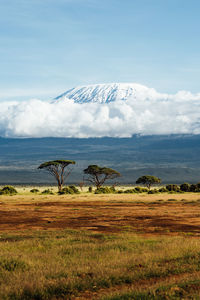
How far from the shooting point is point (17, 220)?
2658 cm

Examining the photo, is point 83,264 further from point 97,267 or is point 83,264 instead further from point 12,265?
point 12,265

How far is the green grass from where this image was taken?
29.4 feet

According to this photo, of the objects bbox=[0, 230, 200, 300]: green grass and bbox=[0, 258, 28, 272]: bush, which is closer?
bbox=[0, 230, 200, 300]: green grass

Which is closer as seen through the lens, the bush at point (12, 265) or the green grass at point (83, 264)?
the green grass at point (83, 264)

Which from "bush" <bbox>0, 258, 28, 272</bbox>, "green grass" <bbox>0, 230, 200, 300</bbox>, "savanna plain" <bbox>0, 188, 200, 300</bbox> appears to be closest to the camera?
"savanna plain" <bbox>0, 188, 200, 300</bbox>

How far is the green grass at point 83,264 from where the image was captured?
29.4ft

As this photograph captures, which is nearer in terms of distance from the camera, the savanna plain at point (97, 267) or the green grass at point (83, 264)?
the savanna plain at point (97, 267)

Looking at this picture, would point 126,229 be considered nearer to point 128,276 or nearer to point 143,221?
point 143,221

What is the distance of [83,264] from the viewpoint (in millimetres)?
11289

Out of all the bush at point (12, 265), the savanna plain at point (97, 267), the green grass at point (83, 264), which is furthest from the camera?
the bush at point (12, 265)

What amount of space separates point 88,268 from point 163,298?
3.32 m

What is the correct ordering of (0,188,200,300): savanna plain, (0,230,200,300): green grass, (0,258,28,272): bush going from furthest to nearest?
(0,258,28,272): bush → (0,230,200,300): green grass → (0,188,200,300): savanna plain

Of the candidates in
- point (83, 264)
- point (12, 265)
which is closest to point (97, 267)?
point (83, 264)

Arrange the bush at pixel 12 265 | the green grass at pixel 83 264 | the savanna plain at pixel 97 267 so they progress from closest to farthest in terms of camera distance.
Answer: the savanna plain at pixel 97 267 < the green grass at pixel 83 264 < the bush at pixel 12 265
